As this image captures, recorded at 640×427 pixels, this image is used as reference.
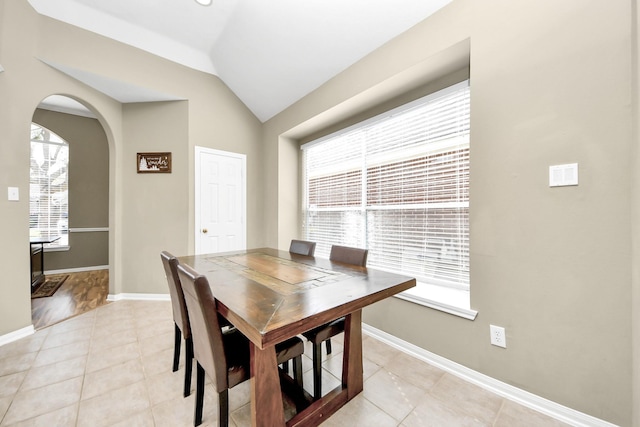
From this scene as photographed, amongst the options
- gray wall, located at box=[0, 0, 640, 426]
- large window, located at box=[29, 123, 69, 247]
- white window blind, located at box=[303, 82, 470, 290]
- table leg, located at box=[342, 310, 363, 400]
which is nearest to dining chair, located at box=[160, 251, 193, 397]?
table leg, located at box=[342, 310, 363, 400]

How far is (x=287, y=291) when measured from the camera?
1.33 m

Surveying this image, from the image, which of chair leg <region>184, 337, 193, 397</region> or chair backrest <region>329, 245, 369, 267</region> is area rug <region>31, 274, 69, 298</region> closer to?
chair leg <region>184, 337, 193, 397</region>

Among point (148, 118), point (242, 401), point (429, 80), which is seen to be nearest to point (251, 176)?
point (148, 118)

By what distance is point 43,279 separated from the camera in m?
4.00

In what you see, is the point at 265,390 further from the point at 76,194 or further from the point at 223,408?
the point at 76,194

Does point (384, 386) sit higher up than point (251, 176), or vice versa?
point (251, 176)

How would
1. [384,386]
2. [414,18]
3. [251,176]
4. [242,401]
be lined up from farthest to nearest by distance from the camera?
[251,176]
[414,18]
[384,386]
[242,401]

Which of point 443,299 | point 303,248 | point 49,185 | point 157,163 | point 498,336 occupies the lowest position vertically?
point 498,336

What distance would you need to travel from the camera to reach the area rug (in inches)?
135

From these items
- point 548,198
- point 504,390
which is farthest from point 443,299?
point 548,198

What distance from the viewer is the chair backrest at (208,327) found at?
1.10 meters

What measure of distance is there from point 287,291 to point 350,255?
80 cm

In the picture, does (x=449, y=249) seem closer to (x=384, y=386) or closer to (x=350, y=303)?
(x=384, y=386)

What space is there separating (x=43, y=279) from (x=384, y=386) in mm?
5441
